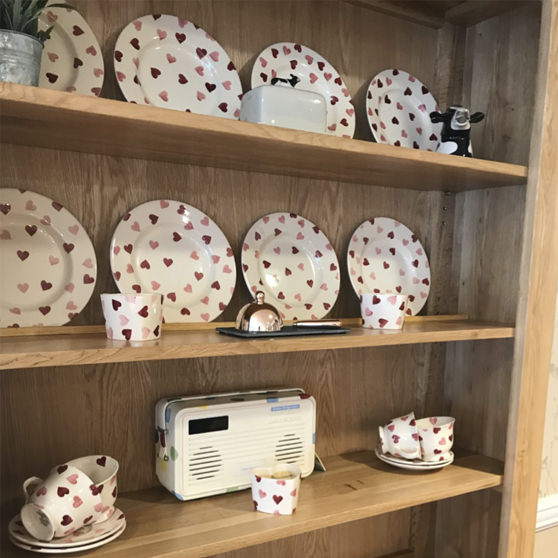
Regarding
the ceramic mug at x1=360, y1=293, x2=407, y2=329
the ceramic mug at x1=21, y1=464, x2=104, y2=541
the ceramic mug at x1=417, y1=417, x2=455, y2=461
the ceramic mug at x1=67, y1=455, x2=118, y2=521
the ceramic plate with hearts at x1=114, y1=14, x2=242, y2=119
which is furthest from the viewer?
the ceramic mug at x1=417, y1=417, x2=455, y2=461

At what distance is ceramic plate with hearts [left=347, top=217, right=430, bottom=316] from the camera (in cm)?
151

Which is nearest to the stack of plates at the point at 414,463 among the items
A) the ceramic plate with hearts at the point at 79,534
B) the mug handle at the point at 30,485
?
the ceramic plate with hearts at the point at 79,534

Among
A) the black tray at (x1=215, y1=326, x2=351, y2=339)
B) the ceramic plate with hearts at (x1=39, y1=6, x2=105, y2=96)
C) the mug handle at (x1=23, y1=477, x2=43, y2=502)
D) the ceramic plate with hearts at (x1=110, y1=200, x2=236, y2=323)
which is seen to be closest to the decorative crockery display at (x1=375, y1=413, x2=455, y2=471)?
the black tray at (x1=215, y1=326, x2=351, y2=339)

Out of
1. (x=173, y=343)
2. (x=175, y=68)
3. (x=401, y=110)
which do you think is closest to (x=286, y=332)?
(x=173, y=343)

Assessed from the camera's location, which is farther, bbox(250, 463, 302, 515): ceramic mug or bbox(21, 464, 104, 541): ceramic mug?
bbox(250, 463, 302, 515): ceramic mug

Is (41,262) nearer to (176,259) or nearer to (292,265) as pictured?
(176,259)

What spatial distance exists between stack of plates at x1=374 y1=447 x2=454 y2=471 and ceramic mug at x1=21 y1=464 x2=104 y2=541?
2.35ft

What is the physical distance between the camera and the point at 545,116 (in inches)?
52.4

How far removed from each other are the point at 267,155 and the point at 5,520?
862mm

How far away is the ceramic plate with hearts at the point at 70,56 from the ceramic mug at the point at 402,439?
102 centimetres

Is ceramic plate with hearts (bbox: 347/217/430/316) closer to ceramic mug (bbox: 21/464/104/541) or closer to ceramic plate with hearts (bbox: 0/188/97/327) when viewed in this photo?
ceramic plate with hearts (bbox: 0/188/97/327)

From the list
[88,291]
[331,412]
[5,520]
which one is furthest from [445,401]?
[5,520]

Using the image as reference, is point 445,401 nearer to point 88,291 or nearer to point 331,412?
point 331,412

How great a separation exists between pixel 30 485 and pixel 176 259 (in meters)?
0.52
